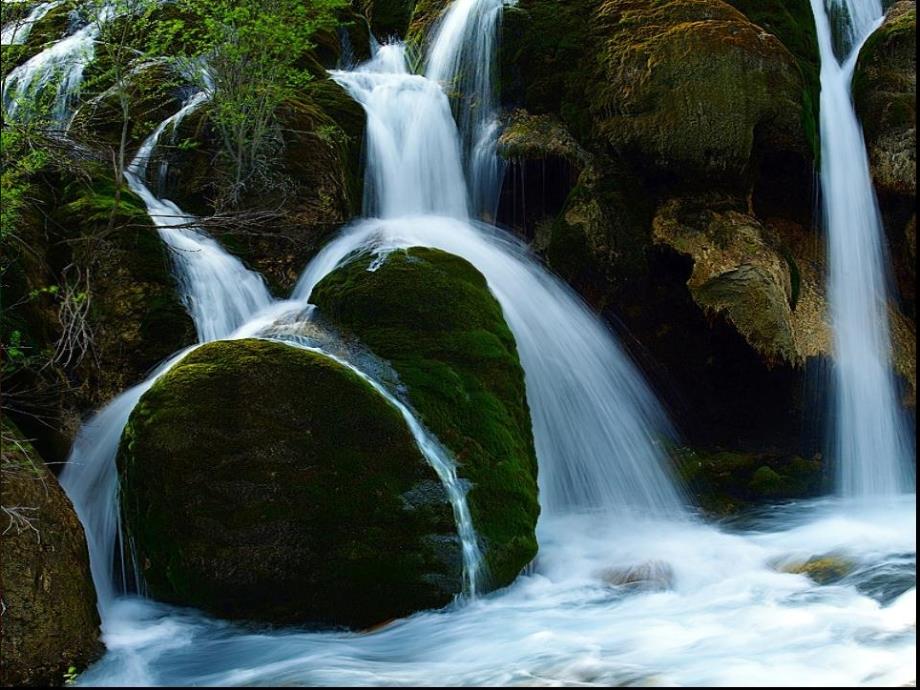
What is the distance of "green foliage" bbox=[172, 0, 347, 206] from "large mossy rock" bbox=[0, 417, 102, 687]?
4826mm

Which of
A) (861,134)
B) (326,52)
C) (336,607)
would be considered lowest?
(336,607)

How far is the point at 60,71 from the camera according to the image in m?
12.2

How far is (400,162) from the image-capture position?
11.9 m

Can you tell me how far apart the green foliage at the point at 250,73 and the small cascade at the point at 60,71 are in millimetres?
2043

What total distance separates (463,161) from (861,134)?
4733mm

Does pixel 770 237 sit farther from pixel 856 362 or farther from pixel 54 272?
pixel 54 272

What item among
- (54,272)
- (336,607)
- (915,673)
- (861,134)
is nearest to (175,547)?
(336,607)

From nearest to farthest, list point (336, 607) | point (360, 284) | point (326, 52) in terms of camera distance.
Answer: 1. point (336, 607)
2. point (360, 284)
3. point (326, 52)

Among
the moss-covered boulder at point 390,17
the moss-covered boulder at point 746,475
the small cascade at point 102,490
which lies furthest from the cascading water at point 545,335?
the moss-covered boulder at point 390,17

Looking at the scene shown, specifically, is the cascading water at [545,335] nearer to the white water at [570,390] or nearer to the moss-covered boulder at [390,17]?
the white water at [570,390]

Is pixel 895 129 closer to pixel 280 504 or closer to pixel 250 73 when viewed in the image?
pixel 250 73

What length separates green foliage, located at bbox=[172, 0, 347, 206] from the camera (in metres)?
9.92

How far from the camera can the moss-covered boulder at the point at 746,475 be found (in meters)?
9.56

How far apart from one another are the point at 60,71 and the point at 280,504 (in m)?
8.26
